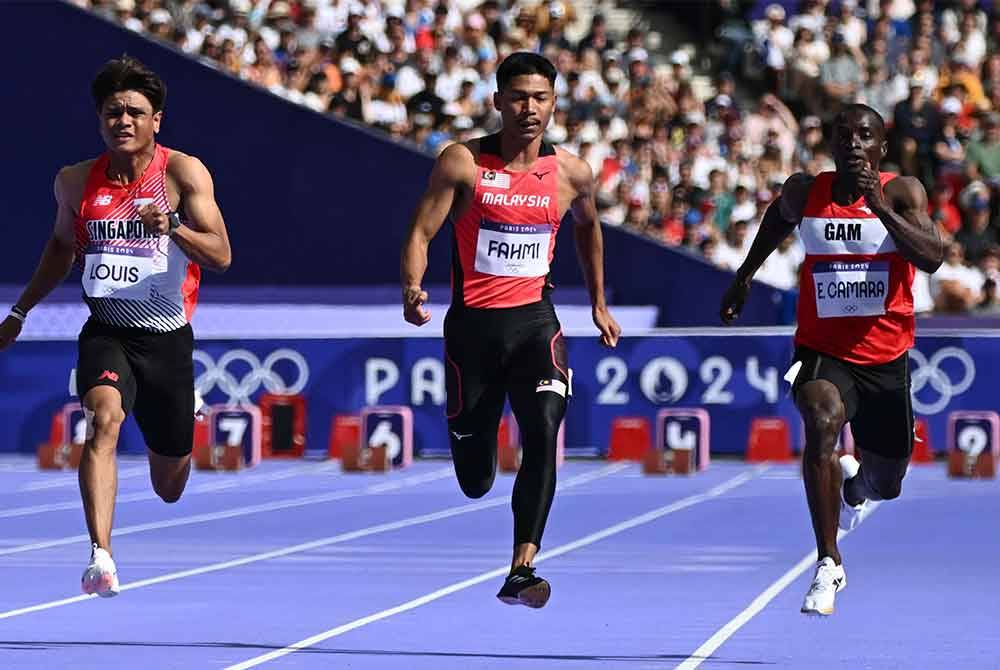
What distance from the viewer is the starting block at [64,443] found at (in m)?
20.9

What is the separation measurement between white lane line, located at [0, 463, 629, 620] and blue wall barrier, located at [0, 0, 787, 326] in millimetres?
4876

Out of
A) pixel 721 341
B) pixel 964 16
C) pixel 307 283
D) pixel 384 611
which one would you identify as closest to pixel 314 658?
pixel 384 611

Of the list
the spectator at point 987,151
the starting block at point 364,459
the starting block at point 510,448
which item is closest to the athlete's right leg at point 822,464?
the starting block at point 510,448

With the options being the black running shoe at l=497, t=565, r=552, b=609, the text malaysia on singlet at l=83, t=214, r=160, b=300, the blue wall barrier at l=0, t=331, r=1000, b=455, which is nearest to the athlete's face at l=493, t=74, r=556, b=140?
the text malaysia on singlet at l=83, t=214, r=160, b=300

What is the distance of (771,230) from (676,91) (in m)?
16.0

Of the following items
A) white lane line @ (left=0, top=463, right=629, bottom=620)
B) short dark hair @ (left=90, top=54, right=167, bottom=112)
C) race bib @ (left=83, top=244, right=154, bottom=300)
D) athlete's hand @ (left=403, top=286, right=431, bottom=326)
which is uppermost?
short dark hair @ (left=90, top=54, right=167, bottom=112)

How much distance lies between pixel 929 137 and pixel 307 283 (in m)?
7.02

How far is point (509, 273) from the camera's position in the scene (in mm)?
10109

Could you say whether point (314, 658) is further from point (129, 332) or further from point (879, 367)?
point (879, 367)

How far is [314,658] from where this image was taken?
9.02 metres

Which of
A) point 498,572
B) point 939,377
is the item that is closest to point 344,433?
point 939,377

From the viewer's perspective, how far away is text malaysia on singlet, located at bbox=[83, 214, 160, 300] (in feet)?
32.4

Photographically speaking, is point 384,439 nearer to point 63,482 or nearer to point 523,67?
point 63,482

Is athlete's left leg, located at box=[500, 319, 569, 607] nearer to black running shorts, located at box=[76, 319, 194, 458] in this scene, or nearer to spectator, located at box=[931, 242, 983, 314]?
black running shorts, located at box=[76, 319, 194, 458]
